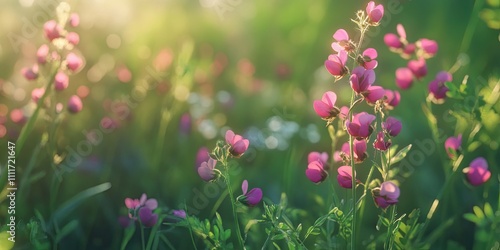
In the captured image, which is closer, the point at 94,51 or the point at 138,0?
the point at 94,51

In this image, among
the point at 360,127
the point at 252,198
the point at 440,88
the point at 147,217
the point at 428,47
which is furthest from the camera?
the point at 428,47

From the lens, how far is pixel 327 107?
123cm

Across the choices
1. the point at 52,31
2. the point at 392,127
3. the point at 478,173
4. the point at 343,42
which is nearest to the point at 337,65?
the point at 343,42

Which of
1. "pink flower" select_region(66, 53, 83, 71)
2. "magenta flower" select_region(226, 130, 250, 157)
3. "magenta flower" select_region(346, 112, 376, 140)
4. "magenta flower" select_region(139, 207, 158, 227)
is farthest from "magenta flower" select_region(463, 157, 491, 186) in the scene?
"pink flower" select_region(66, 53, 83, 71)

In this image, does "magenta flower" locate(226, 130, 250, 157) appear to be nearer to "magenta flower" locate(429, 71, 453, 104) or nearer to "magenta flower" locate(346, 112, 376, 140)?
"magenta flower" locate(346, 112, 376, 140)

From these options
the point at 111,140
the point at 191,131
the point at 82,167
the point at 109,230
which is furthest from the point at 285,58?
the point at 109,230

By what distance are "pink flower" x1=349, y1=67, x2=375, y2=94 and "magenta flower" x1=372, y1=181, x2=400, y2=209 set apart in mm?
171

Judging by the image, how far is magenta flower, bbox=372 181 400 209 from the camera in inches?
45.2

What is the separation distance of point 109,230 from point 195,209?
27 centimetres

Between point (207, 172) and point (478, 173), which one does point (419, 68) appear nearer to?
point (478, 173)

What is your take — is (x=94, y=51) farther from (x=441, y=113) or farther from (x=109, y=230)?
(x=441, y=113)

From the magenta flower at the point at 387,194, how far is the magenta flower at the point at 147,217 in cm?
50

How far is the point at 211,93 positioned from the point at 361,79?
186 cm

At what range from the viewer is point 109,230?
6.67ft
